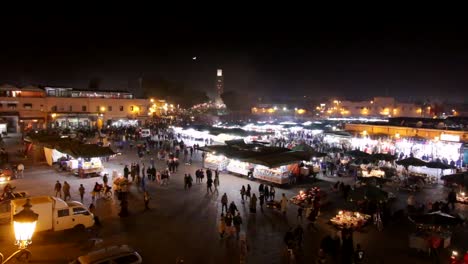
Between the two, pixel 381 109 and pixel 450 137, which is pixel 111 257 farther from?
pixel 381 109

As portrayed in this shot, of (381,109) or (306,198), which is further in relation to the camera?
(381,109)

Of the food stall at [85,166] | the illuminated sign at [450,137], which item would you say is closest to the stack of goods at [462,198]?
the illuminated sign at [450,137]

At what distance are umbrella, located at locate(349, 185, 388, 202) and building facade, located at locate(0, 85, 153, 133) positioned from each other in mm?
43476

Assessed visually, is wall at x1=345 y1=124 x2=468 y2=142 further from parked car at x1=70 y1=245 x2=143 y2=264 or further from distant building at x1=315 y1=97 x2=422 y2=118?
distant building at x1=315 y1=97 x2=422 y2=118

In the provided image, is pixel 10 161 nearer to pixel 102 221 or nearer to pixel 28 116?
pixel 102 221

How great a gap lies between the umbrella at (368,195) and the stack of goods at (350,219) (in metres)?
0.63

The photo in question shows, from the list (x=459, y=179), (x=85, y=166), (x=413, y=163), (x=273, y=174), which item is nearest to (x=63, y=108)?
(x=85, y=166)

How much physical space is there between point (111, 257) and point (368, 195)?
948cm

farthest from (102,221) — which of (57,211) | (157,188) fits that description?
(157,188)

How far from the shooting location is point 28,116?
46375 mm

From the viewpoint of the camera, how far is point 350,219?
1330cm

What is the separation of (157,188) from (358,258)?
37.3 feet

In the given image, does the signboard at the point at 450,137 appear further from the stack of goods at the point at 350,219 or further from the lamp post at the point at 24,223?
the lamp post at the point at 24,223

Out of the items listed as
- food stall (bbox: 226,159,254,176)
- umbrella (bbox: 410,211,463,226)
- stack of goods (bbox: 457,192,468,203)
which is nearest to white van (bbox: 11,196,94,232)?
umbrella (bbox: 410,211,463,226)
